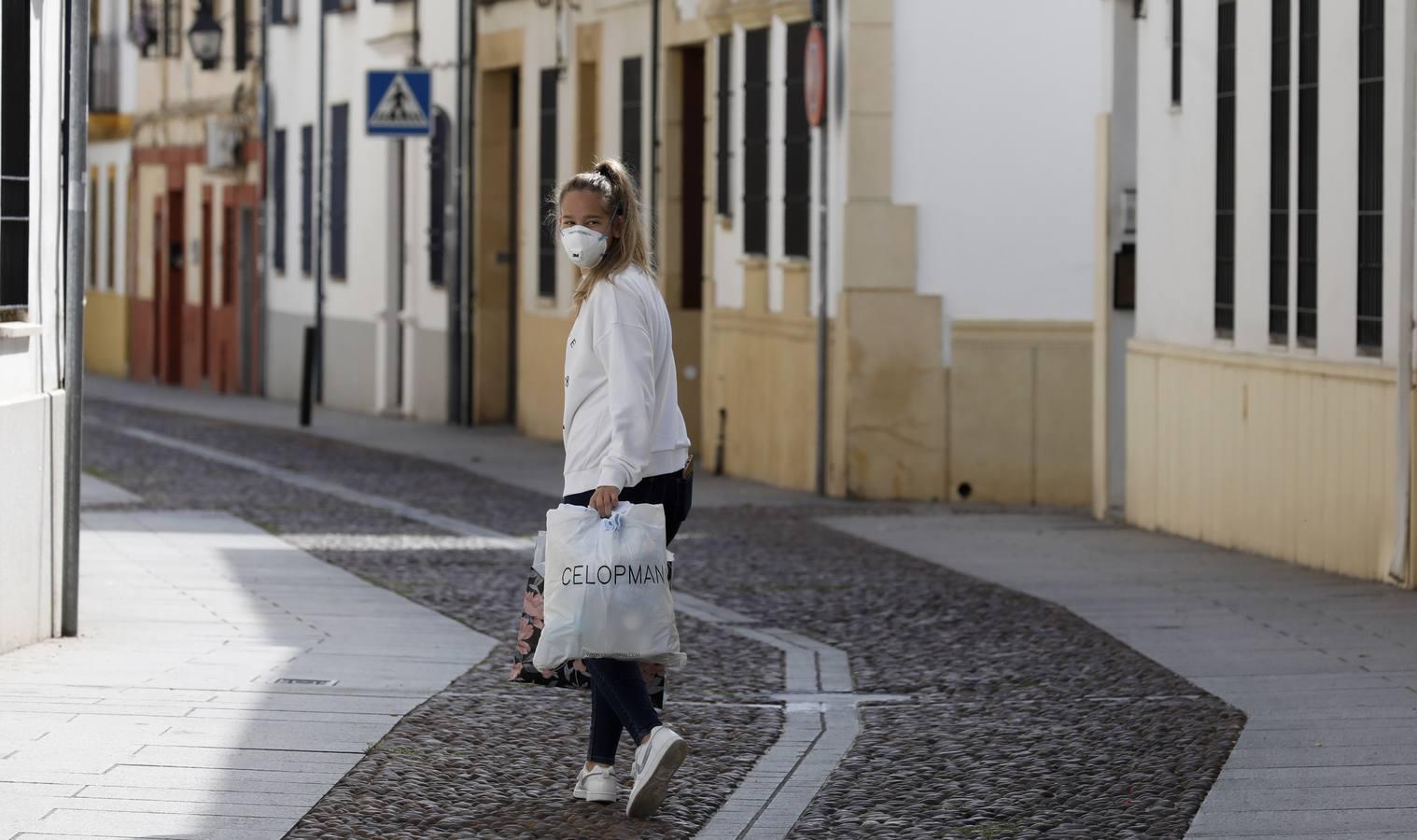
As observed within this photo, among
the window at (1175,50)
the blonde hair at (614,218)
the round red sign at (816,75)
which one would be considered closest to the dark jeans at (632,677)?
the blonde hair at (614,218)

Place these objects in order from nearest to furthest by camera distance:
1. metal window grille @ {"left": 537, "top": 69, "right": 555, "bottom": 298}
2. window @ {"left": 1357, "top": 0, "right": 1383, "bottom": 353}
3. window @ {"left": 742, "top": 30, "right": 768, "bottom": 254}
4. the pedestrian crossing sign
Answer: window @ {"left": 1357, "top": 0, "right": 1383, "bottom": 353} → window @ {"left": 742, "top": 30, "right": 768, "bottom": 254} → the pedestrian crossing sign → metal window grille @ {"left": 537, "top": 69, "right": 555, "bottom": 298}

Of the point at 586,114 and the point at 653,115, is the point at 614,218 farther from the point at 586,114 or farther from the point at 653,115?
the point at 586,114

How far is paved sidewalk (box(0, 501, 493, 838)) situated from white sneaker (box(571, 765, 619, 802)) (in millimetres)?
693

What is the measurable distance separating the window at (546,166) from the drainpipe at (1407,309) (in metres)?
14.6

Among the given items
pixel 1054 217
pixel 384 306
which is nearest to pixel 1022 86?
pixel 1054 217

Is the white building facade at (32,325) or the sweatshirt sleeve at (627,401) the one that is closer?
the sweatshirt sleeve at (627,401)

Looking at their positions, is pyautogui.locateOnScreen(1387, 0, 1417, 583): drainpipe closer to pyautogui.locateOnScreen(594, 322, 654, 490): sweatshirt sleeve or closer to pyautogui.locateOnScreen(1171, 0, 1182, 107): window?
pyautogui.locateOnScreen(1171, 0, 1182, 107): window

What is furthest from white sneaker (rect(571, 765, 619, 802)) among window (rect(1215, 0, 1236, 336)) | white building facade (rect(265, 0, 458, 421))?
white building facade (rect(265, 0, 458, 421))

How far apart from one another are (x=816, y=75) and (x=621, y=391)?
1201cm

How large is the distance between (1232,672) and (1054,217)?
29.7 ft

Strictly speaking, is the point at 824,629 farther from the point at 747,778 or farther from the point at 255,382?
the point at 255,382

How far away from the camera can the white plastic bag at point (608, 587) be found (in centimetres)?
695

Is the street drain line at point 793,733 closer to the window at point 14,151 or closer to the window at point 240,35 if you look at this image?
the window at point 14,151

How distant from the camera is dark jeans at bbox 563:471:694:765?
7.09m
